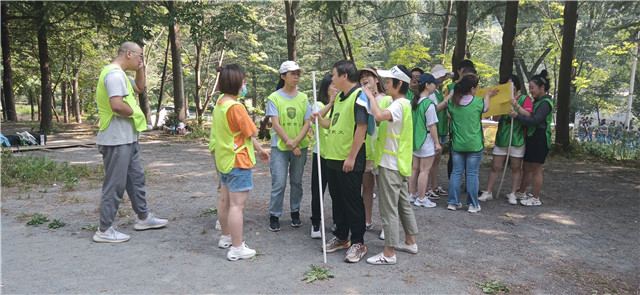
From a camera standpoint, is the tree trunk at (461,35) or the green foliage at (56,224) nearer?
the green foliage at (56,224)

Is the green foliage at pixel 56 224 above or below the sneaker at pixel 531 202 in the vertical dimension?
below

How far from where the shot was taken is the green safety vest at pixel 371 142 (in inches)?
163

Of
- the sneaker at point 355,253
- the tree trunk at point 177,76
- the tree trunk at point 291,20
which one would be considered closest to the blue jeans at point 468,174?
the sneaker at point 355,253

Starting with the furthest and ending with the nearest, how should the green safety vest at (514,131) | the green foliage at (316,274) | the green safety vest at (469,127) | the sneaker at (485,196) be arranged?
the sneaker at (485,196) < the green safety vest at (514,131) < the green safety vest at (469,127) < the green foliage at (316,274)

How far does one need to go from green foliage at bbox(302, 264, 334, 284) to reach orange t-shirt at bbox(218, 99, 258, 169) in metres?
1.13

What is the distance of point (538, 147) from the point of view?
6.35m

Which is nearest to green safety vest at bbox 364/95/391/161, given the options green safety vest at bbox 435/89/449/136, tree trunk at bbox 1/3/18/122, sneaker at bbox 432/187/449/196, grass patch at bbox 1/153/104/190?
green safety vest at bbox 435/89/449/136

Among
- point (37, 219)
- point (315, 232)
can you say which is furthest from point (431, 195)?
point (37, 219)

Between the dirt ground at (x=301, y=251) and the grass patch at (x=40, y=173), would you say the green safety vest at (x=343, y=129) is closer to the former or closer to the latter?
the dirt ground at (x=301, y=251)

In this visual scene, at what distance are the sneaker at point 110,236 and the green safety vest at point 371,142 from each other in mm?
2731

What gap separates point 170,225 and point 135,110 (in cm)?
151

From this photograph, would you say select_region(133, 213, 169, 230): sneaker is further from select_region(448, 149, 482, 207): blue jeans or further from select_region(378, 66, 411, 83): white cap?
select_region(448, 149, 482, 207): blue jeans

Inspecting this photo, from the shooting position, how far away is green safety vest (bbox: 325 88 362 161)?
4.09m

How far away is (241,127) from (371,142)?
1345 mm
